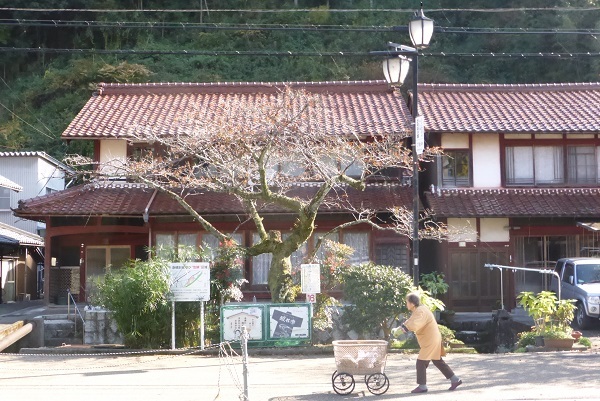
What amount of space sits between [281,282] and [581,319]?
27.3ft

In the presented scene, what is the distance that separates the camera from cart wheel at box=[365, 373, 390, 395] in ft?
38.8

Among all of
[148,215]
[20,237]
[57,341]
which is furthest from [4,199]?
[57,341]

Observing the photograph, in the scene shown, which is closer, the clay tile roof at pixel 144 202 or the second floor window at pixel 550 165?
the clay tile roof at pixel 144 202

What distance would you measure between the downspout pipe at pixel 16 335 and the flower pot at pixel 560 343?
41.5 feet

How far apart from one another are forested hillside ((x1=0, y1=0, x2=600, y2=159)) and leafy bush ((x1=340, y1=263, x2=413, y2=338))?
2678 cm

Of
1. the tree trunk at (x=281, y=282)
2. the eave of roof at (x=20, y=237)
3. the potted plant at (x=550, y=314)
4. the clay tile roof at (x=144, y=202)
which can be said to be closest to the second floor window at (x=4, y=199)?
the eave of roof at (x=20, y=237)

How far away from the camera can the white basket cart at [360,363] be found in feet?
38.5

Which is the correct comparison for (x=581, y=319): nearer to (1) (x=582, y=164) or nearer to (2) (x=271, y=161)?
(1) (x=582, y=164)

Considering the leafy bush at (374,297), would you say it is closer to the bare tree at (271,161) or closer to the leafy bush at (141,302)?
the bare tree at (271,161)

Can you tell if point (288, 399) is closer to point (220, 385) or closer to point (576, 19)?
point (220, 385)

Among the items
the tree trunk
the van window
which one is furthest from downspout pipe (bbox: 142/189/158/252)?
the van window

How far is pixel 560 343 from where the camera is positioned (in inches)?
668

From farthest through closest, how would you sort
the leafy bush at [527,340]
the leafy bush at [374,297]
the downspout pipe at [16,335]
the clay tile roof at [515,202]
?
the clay tile roof at [515,202]
the downspout pipe at [16,335]
the leafy bush at [527,340]
the leafy bush at [374,297]

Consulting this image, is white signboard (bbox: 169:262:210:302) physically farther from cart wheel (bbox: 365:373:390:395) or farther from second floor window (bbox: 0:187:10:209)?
second floor window (bbox: 0:187:10:209)
